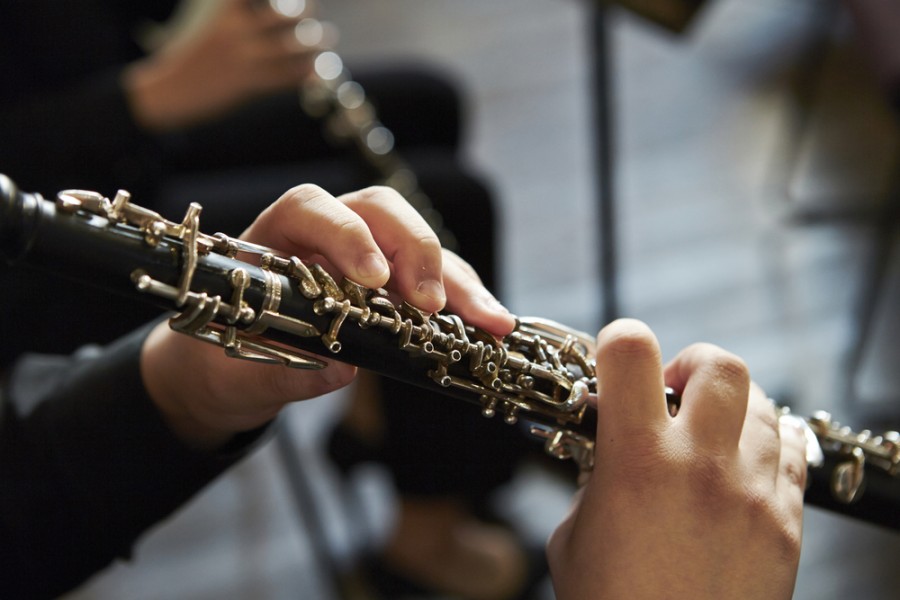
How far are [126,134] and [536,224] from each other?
118cm

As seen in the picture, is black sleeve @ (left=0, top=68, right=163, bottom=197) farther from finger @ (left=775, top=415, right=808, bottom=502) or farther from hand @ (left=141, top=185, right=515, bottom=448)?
finger @ (left=775, top=415, right=808, bottom=502)

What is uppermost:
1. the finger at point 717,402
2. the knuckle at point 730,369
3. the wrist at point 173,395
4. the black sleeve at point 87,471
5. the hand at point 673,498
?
the knuckle at point 730,369

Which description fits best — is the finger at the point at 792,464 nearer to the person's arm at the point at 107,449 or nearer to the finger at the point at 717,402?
the finger at the point at 717,402

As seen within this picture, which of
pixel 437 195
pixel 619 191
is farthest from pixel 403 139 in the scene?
pixel 619 191

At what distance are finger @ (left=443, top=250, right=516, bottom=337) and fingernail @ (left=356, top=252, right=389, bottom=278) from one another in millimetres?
76

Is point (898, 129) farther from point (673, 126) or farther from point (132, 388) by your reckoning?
point (132, 388)

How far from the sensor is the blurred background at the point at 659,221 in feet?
4.70

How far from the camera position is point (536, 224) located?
2084 millimetres

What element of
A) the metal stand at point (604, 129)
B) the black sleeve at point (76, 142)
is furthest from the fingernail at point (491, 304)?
the metal stand at point (604, 129)

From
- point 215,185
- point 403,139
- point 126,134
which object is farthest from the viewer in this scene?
point 403,139

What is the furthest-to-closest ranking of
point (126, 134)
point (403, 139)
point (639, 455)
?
point (403, 139) → point (126, 134) → point (639, 455)

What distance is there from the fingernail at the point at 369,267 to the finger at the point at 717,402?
217 millimetres

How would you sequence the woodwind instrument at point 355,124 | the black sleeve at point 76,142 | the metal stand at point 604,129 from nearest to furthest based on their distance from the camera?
the black sleeve at point 76,142 → the woodwind instrument at point 355,124 → the metal stand at point 604,129

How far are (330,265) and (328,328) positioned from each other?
0.25 ft
